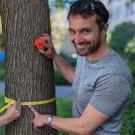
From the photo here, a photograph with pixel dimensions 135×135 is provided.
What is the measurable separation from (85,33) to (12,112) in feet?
2.84

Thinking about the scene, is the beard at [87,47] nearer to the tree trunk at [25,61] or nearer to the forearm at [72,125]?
the forearm at [72,125]

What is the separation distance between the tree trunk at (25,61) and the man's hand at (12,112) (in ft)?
0.30

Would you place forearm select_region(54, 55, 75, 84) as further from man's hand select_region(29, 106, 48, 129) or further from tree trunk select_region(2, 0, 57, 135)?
man's hand select_region(29, 106, 48, 129)

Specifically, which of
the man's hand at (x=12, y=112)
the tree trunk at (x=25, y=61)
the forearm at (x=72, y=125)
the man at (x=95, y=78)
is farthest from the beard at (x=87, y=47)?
the man's hand at (x=12, y=112)

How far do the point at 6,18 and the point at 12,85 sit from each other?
553mm

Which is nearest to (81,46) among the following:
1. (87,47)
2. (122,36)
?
(87,47)

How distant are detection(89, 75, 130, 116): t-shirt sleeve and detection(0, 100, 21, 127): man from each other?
25.9 inches

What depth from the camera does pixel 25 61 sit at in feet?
12.3

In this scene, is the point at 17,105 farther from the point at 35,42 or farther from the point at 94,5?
the point at 94,5

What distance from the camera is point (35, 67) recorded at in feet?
12.4

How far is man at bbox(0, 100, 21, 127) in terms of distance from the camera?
141 inches

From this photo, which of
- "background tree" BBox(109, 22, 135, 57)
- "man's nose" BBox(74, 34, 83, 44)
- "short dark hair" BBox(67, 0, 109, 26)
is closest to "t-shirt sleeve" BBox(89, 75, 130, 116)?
"man's nose" BBox(74, 34, 83, 44)

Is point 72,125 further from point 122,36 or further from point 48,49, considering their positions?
point 122,36

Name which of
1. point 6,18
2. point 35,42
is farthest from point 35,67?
point 6,18
